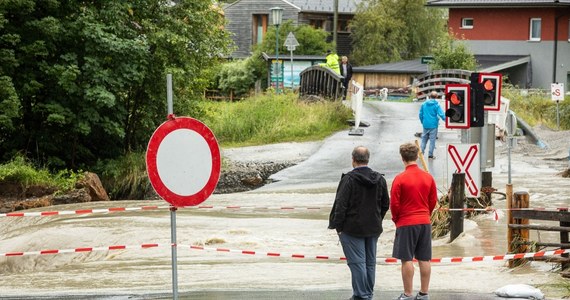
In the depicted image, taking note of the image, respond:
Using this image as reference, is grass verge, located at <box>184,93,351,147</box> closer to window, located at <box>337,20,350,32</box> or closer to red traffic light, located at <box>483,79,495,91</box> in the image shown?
red traffic light, located at <box>483,79,495,91</box>

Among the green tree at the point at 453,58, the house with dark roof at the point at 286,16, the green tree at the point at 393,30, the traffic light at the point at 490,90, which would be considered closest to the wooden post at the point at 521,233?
the traffic light at the point at 490,90

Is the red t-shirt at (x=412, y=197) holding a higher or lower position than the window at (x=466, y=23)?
lower

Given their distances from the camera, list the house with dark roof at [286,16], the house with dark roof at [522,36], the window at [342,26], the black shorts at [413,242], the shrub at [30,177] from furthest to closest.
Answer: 1. the window at [342,26]
2. the house with dark roof at [286,16]
3. the house with dark roof at [522,36]
4. the shrub at [30,177]
5. the black shorts at [413,242]

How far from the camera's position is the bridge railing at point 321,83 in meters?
37.3

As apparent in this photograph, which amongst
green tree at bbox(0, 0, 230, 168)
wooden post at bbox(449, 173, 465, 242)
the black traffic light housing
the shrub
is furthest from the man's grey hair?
green tree at bbox(0, 0, 230, 168)

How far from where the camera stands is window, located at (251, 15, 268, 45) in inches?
2992

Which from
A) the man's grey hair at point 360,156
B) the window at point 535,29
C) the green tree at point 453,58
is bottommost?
the man's grey hair at point 360,156

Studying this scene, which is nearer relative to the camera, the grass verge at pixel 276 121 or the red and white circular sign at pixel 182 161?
the red and white circular sign at pixel 182 161

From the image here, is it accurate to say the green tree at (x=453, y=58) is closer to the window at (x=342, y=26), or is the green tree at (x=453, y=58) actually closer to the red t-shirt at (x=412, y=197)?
the window at (x=342, y=26)

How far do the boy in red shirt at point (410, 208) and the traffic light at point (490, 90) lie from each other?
6297 millimetres

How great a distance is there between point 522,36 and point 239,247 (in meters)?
50.8

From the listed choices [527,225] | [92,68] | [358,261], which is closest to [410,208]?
[358,261]

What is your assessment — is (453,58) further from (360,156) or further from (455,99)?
(360,156)

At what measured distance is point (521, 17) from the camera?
2527 inches
